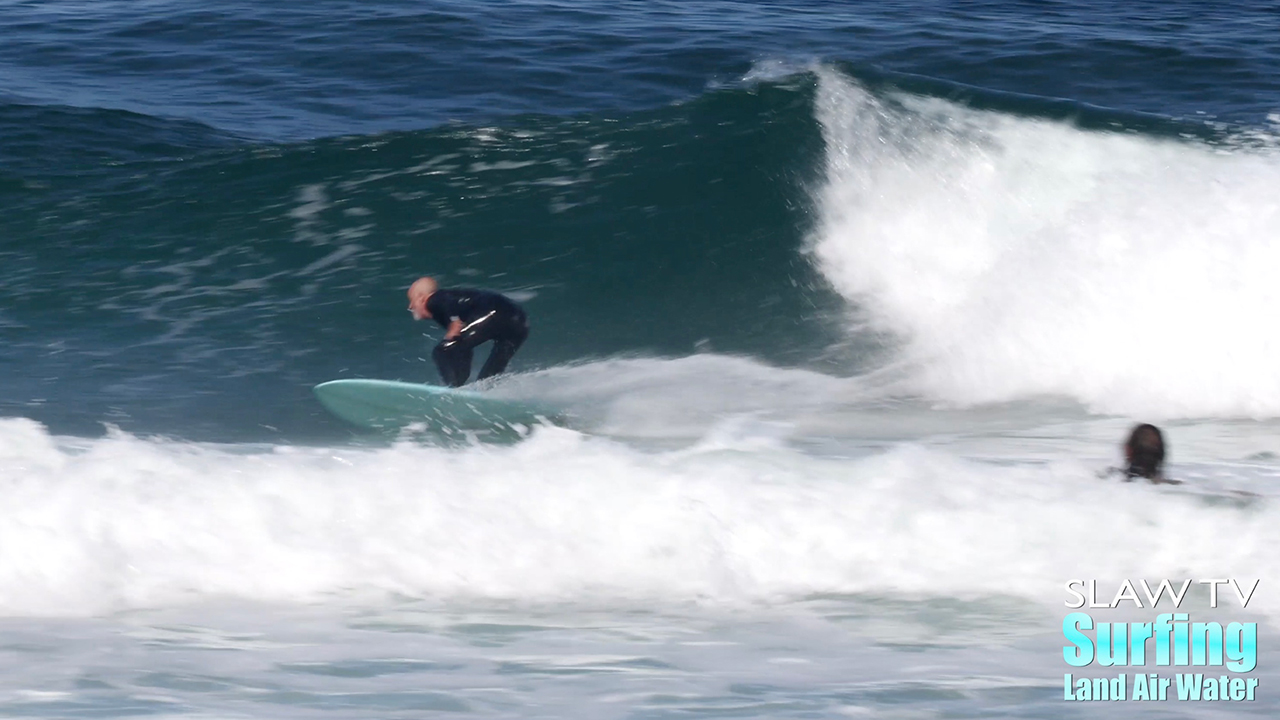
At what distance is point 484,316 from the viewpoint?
7559 mm

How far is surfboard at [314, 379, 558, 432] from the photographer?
7258 millimetres

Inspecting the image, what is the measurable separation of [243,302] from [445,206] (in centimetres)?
216

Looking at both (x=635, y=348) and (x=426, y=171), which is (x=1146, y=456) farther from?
(x=426, y=171)

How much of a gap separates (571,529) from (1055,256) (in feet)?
17.9

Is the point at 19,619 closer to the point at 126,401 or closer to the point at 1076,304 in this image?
the point at 126,401

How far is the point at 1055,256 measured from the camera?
9.66 m

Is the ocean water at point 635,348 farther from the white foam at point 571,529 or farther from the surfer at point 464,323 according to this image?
the surfer at point 464,323

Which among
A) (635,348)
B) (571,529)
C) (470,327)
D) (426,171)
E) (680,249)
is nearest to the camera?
(571,529)

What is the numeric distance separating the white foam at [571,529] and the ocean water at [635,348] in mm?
22

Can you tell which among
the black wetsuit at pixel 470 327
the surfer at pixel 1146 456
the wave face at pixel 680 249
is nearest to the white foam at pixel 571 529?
the surfer at pixel 1146 456

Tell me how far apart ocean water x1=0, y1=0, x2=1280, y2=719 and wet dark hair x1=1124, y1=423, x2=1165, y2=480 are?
8.4 inches

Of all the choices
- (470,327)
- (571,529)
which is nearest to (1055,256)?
(470,327)

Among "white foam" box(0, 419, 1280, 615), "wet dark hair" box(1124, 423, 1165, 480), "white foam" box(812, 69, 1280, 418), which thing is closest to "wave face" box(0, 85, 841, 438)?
"white foam" box(812, 69, 1280, 418)

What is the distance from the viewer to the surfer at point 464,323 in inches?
295
